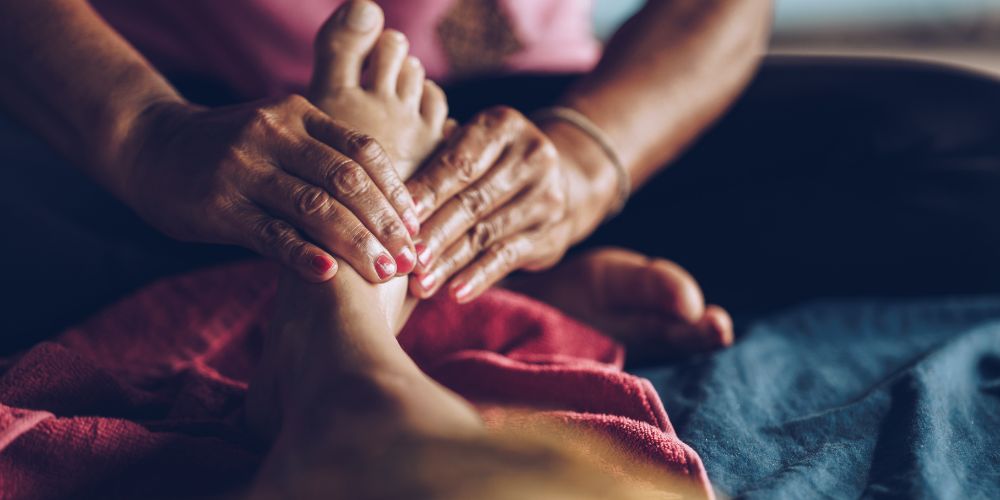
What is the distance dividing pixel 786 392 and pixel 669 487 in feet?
0.83

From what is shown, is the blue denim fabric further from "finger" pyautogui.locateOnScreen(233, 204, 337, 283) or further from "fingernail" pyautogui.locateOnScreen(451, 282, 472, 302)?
"finger" pyautogui.locateOnScreen(233, 204, 337, 283)

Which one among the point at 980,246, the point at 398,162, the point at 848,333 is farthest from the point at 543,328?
the point at 980,246

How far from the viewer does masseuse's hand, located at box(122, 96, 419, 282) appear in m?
0.60

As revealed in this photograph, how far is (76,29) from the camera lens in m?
0.77

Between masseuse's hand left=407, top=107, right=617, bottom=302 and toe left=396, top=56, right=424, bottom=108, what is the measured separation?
2.1 inches

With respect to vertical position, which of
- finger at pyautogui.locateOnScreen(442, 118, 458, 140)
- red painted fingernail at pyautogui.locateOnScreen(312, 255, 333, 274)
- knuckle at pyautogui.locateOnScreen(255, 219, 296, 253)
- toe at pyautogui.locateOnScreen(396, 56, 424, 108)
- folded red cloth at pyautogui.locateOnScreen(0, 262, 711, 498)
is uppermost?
toe at pyautogui.locateOnScreen(396, 56, 424, 108)

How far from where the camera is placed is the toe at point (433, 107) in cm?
76

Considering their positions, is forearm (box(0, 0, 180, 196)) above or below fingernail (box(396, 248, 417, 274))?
above

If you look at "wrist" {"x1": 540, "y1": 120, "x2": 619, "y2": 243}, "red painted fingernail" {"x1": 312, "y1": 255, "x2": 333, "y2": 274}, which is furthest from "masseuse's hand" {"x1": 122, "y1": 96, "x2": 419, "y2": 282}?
"wrist" {"x1": 540, "y1": 120, "x2": 619, "y2": 243}

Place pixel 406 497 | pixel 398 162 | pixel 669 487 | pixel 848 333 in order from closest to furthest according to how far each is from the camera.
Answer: pixel 406 497
pixel 669 487
pixel 398 162
pixel 848 333

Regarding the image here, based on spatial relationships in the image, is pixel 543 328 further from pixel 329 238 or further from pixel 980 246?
pixel 980 246

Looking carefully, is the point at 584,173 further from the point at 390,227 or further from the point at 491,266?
the point at 390,227

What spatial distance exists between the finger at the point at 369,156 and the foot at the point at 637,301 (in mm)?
298

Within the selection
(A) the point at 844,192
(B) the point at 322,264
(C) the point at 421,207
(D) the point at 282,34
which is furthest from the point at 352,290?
(A) the point at 844,192
